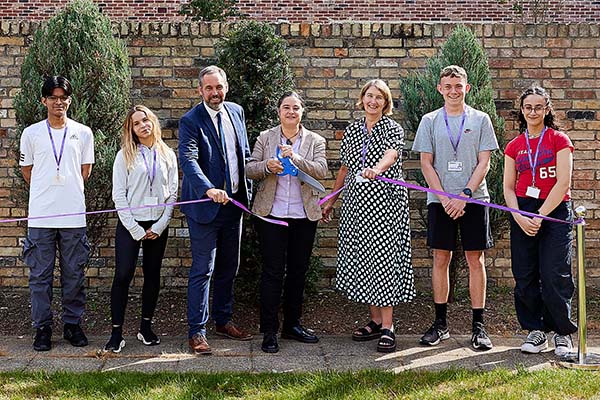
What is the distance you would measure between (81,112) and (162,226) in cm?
129

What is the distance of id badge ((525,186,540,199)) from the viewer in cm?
480

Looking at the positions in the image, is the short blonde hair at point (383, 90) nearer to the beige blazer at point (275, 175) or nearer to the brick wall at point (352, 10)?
the beige blazer at point (275, 175)

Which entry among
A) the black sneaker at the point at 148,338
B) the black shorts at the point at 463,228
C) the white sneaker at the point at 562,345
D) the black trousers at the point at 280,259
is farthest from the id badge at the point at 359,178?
the black sneaker at the point at 148,338

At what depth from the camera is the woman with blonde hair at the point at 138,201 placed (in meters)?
4.88

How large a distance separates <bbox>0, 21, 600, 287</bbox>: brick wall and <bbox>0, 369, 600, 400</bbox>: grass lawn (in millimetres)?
2375

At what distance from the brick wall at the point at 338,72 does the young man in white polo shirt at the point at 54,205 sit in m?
1.57

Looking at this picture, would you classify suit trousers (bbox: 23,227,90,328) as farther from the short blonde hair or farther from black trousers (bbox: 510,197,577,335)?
black trousers (bbox: 510,197,577,335)

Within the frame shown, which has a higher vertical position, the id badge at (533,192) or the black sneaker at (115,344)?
the id badge at (533,192)

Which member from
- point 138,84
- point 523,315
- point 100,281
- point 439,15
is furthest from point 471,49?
point 439,15

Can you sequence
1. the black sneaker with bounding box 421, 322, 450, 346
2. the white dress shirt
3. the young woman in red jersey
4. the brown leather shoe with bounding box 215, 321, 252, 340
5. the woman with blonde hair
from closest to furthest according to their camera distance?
the young woman in red jersey → the woman with blonde hair → the white dress shirt → the black sneaker with bounding box 421, 322, 450, 346 → the brown leather shoe with bounding box 215, 321, 252, 340

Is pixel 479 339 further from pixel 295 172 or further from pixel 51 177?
pixel 51 177

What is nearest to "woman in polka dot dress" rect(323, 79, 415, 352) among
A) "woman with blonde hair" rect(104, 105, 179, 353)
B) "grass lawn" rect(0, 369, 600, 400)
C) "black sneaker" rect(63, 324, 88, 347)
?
"grass lawn" rect(0, 369, 600, 400)

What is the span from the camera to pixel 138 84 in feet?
21.4

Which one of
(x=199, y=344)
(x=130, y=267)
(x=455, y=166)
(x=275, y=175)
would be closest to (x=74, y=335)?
(x=130, y=267)
